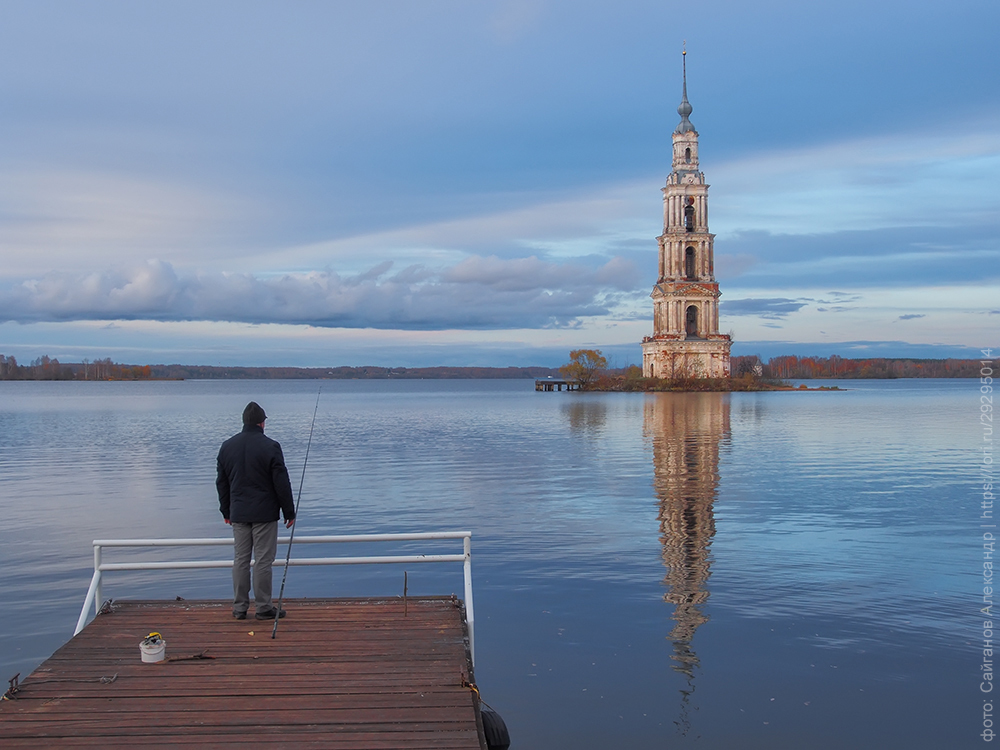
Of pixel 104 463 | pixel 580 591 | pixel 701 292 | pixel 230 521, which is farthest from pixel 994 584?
pixel 701 292

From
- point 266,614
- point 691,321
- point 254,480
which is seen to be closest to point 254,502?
point 254,480

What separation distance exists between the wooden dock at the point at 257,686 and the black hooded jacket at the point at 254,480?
4.26 feet

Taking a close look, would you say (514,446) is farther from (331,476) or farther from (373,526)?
(373,526)

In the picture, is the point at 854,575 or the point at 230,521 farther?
the point at 854,575

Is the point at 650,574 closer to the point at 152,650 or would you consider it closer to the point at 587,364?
the point at 152,650

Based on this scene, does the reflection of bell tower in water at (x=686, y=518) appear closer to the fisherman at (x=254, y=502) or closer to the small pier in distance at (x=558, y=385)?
the fisherman at (x=254, y=502)

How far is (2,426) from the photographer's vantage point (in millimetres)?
68188

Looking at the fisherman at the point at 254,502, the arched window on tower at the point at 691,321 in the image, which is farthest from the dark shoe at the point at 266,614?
the arched window on tower at the point at 691,321

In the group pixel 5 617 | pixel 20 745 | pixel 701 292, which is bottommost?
pixel 5 617

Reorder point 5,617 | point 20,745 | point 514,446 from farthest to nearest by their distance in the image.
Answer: point 514,446, point 5,617, point 20,745

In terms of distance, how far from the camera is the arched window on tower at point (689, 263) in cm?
14488

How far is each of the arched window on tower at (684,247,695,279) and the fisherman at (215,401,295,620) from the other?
140m

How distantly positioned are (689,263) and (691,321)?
1016 cm

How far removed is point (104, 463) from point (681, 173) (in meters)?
123
